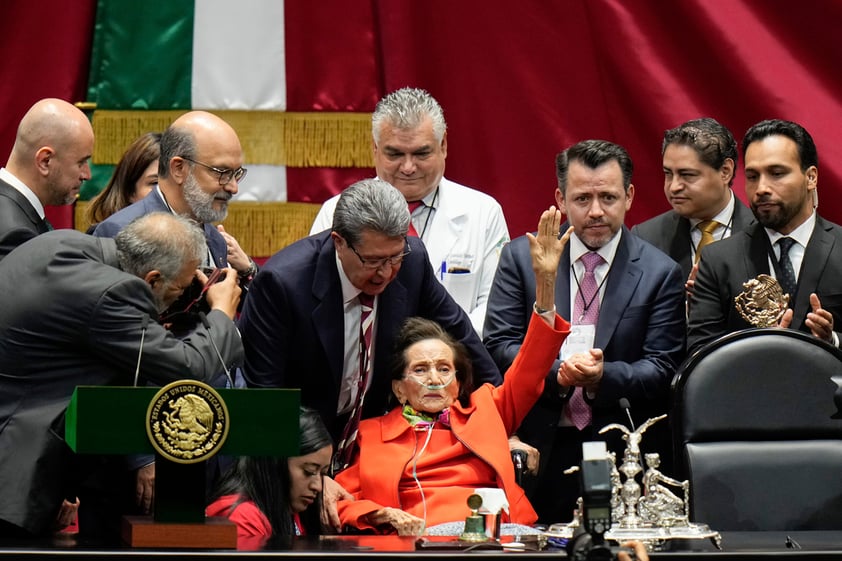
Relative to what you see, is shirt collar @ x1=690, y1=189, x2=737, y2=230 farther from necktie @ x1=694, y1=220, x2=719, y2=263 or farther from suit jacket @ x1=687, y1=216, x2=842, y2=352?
suit jacket @ x1=687, y1=216, x2=842, y2=352

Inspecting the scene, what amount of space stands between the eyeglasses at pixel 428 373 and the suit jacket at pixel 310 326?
0.49ft


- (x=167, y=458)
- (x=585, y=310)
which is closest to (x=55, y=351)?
(x=167, y=458)

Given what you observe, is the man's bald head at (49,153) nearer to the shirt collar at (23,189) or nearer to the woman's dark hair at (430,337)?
the shirt collar at (23,189)

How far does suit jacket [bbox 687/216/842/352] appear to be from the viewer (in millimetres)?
4074

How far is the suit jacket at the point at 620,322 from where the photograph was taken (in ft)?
13.4

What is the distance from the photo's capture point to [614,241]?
167 inches

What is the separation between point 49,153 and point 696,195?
219 cm

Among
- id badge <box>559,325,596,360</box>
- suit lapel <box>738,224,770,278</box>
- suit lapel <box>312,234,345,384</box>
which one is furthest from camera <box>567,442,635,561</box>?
suit lapel <box>738,224,770,278</box>

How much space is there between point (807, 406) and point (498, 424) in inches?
34.0

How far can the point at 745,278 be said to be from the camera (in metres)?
4.09

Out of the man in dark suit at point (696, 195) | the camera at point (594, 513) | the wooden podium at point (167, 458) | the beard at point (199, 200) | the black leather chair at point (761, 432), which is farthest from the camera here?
the man in dark suit at point (696, 195)

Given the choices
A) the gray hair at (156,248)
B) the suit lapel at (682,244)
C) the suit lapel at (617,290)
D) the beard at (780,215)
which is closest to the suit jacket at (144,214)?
the gray hair at (156,248)

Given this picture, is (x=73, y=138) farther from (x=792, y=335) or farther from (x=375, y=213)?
(x=792, y=335)

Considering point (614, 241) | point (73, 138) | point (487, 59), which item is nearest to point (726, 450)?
point (614, 241)
